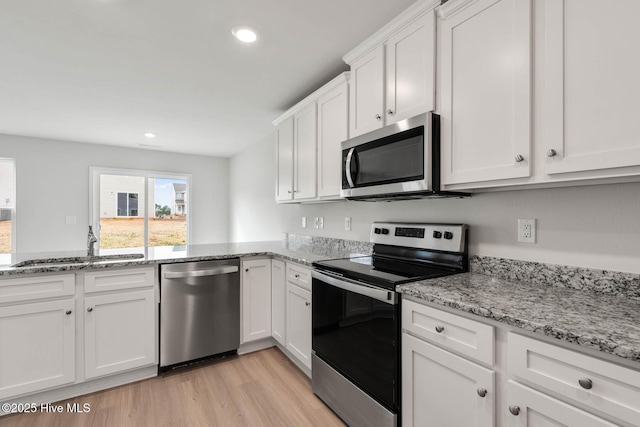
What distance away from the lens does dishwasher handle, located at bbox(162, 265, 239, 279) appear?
231cm

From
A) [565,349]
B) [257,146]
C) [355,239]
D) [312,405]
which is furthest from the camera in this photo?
[257,146]

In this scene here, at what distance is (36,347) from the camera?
1920 mm

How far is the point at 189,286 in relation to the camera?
2402 mm

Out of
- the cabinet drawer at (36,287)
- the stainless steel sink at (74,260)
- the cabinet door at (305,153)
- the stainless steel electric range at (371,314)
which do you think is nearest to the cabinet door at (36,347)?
the cabinet drawer at (36,287)

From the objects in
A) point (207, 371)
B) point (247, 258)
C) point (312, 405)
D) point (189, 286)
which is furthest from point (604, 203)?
point (207, 371)

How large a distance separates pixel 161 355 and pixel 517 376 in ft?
7.68

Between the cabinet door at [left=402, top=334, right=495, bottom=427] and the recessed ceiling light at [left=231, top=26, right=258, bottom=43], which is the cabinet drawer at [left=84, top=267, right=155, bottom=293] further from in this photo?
the cabinet door at [left=402, top=334, right=495, bottom=427]

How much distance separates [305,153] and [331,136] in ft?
1.38

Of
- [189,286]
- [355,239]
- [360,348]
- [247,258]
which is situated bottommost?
[360,348]

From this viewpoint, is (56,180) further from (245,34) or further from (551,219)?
(551,219)

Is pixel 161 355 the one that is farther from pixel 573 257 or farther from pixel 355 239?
pixel 573 257

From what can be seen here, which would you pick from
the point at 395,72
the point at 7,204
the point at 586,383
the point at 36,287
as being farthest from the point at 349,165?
the point at 7,204

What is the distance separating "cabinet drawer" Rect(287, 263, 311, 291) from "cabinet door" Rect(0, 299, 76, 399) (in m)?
1.46

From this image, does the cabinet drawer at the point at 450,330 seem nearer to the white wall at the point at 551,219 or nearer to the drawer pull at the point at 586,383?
the drawer pull at the point at 586,383
